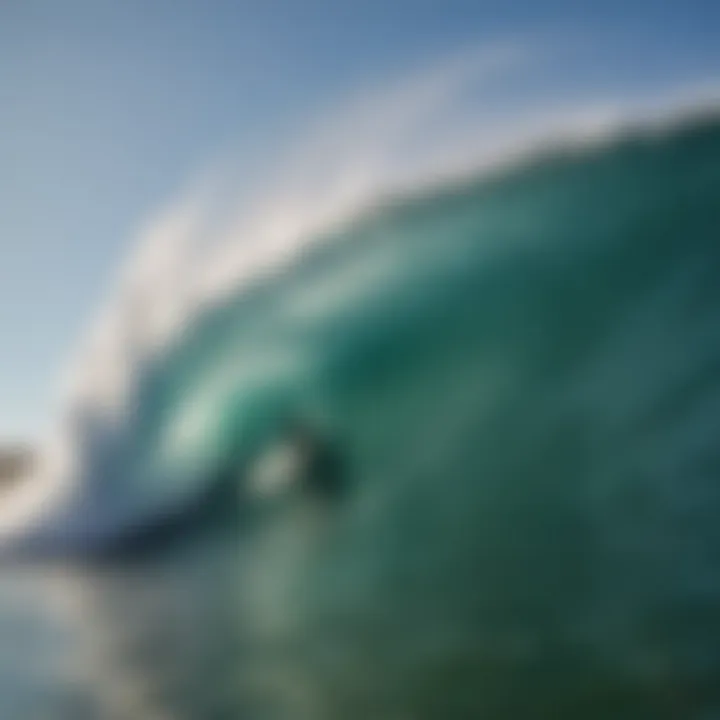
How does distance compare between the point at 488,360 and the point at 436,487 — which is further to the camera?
the point at 488,360

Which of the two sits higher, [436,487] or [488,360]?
[488,360]

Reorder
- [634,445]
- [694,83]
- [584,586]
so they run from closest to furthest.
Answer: [584,586]
[634,445]
[694,83]

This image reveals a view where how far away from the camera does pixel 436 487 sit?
171 cm

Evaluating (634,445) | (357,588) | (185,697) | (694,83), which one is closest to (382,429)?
(357,588)

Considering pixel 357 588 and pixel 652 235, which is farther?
pixel 652 235

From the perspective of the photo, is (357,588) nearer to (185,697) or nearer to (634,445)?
(185,697)

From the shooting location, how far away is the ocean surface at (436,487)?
1504mm

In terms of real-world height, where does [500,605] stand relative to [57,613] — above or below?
below

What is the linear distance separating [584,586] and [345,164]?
106cm

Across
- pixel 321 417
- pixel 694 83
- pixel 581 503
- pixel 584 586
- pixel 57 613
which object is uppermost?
pixel 694 83

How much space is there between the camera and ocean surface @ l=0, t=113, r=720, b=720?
1.50m

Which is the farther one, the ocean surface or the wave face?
the wave face

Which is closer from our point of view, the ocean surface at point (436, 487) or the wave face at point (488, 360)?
the ocean surface at point (436, 487)

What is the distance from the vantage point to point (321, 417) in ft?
5.96
